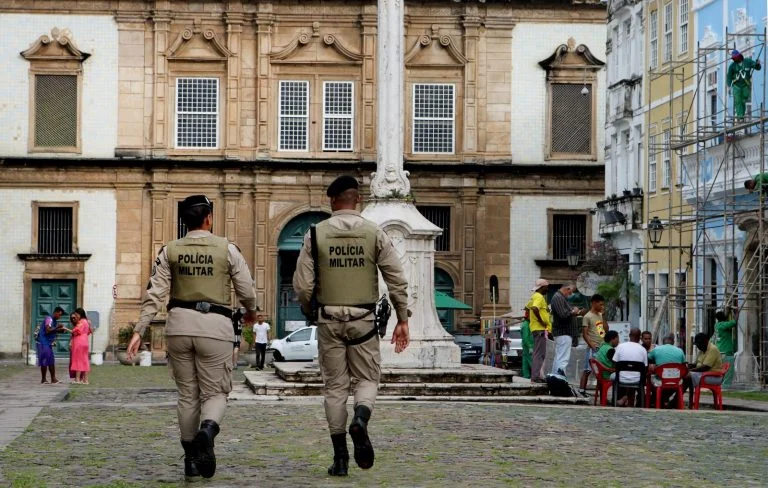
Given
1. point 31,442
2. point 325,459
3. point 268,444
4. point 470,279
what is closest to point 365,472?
point 325,459

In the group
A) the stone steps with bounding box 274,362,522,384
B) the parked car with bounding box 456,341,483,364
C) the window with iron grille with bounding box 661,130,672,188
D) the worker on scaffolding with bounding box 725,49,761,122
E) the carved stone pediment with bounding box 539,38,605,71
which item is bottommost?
the parked car with bounding box 456,341,483,364

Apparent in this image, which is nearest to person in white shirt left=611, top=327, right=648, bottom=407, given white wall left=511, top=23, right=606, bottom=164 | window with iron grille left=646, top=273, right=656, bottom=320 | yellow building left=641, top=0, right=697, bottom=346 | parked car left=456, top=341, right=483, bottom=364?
yellow building left=641, top=0, right=697, bottom=346

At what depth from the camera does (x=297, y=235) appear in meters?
55.8

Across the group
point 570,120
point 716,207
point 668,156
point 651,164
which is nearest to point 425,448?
point 716,207

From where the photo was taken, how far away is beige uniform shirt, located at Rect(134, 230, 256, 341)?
1209 cm

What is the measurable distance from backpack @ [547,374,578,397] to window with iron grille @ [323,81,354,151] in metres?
33.3

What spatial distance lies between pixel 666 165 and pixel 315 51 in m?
16.9

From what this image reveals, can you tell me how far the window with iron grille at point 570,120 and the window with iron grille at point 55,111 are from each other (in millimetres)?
14781

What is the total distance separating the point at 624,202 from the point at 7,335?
1991 cm

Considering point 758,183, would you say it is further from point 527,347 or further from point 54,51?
point 54,51

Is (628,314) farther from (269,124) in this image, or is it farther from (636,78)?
(269,124)

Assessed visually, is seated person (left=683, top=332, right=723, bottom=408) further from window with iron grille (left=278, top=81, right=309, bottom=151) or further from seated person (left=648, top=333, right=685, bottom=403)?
window with iron grille (left=278, top=81, right=309, bottom=151)

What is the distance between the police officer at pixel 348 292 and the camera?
482 inches

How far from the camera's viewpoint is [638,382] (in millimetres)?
22484
